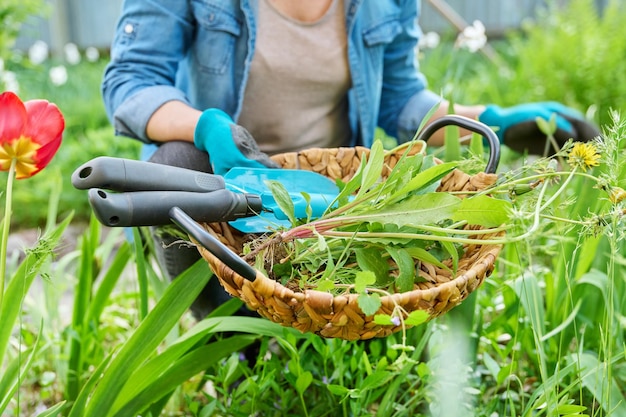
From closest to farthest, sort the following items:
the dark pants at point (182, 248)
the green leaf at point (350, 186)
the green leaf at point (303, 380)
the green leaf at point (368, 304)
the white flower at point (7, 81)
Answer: the green leaf at point (368, 304) < the green leaf at point (350, 186) < the green leaf at point (303, 380) < the dark pants at point (182, 248) < the white flower at point (7, 81)

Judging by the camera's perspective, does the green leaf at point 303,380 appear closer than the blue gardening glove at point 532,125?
Yes

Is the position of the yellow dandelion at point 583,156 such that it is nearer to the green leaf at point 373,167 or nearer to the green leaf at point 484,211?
the green leaf at point 484,211

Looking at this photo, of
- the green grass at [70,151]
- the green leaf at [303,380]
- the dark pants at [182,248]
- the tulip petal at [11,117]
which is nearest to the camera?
the tulip petal at [11,117]

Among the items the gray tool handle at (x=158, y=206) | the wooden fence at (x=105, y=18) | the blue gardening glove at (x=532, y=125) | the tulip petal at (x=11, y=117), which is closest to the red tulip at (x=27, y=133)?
the tulip petal at (x=11, y=117)

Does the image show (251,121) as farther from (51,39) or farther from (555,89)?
(51,39)

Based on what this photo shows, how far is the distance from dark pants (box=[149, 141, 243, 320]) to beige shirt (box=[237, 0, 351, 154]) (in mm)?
341

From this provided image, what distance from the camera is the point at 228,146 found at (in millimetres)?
1118

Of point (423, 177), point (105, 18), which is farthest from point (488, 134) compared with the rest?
point (105, 18)

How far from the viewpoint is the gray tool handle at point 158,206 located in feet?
2.62

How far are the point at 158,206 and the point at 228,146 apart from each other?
1.00 feet

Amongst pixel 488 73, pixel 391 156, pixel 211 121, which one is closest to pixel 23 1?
pixel 211 121

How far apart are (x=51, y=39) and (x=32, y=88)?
3.36 meters

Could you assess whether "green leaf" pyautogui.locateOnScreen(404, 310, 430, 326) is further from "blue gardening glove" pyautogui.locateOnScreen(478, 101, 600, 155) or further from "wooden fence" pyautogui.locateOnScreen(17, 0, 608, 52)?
"wooden fence" pyautogui.locateOnScreen(17, 0, 608, 52)

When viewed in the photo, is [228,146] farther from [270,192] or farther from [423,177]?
[423,177]
